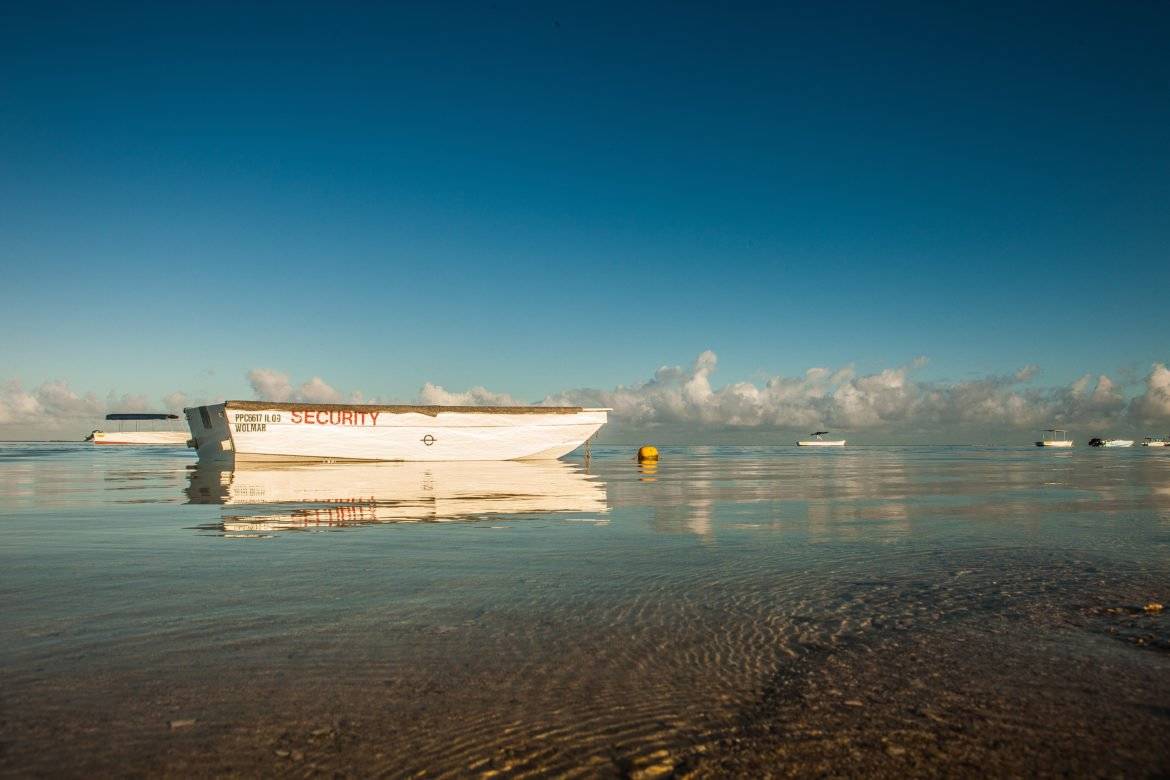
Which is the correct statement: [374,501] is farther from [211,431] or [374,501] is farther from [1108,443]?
[1108,443]

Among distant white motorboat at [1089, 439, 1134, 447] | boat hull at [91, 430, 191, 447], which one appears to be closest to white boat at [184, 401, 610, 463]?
boat hull at [91, 430, 191, 447]

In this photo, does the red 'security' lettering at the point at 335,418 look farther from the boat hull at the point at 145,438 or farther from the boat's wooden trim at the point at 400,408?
the boat hull at the point at 145,438

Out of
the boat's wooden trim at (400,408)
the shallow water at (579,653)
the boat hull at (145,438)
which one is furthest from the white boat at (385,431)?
the boat hull at (145,438)

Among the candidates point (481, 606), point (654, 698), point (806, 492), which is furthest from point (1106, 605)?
point (806, 492)

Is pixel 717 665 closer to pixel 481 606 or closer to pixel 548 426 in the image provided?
pixel 481 606

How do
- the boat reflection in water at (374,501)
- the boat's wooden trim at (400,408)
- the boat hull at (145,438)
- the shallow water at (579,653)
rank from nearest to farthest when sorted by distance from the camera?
1. the shallow water at (579,653)
2. the boat reflection in water at (374,501)
3. the boat's wooden trim at (400,408)
4. the boat hull at (145,438)

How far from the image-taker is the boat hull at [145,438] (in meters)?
126

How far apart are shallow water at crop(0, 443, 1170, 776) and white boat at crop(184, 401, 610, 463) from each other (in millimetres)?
30149

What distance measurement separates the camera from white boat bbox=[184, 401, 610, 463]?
122ft

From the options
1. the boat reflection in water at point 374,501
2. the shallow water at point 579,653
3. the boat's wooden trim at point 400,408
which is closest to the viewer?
the shallow water at point 579,653

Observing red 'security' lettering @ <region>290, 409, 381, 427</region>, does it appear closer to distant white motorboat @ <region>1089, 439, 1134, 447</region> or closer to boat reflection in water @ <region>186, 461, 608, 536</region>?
boat reflection in water @ <region>186, 461, 608, 536</region>

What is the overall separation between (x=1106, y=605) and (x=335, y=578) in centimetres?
633

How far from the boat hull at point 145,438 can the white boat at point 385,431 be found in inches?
3880

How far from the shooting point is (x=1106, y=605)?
17.0 ft
